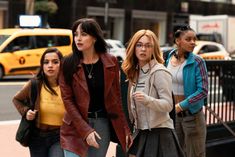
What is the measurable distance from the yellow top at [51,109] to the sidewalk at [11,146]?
2282mm

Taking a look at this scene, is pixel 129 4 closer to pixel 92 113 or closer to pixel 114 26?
pixel 114 26

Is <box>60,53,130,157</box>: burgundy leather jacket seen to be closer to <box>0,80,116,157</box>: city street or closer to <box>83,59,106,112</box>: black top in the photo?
<box>83,59,106,112</box>: black top

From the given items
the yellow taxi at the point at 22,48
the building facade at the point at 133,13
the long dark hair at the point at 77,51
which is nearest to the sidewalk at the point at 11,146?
the long dark hair at the point at 77,51

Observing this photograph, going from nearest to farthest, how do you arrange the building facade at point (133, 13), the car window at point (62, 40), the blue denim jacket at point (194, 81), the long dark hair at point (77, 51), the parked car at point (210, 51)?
the long dark hair at point (77, 51)
the blue denim jacket at point (194, 81)
the car window at point (62, 40)
the parked car at point (210, 51)
the building facade at point (133, 13)

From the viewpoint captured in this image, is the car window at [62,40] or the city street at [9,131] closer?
the city street at [9,131]

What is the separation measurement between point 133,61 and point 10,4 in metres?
28.3

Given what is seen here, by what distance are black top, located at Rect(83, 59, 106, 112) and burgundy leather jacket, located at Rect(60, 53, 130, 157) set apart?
30 millimetres

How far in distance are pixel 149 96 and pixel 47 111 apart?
97 centimetres

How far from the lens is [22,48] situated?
18.9m

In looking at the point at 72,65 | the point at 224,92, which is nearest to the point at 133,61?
the point at 72,65

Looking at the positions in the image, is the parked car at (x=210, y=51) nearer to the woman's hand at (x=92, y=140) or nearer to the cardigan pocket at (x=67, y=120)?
the cardigan pocket at (x=67, y=120)

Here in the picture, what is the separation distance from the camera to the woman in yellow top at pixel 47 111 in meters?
4.16

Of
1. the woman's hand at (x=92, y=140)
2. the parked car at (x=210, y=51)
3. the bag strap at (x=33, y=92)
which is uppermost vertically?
the bag strap at (x=33, y=92)

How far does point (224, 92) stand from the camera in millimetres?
6648
